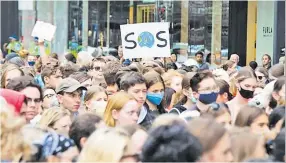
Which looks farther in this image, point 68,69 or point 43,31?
point 43,31

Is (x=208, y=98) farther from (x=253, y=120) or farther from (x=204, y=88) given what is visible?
(x=253, y=120)

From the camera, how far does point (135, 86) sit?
25.6ft

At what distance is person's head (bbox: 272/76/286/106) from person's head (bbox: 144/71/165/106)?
1.23 metres

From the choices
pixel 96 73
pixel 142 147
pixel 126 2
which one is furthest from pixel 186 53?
pixel 142 147

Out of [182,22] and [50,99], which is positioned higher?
[182,22]

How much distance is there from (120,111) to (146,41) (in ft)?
18.6

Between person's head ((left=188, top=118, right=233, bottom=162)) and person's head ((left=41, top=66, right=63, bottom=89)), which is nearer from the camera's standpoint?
person's head ((left=188, top=118, right=233, bottom=162))

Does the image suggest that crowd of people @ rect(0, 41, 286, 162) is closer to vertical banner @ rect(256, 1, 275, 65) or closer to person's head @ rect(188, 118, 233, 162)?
person's head @ rect(188, 118, 233, 162)

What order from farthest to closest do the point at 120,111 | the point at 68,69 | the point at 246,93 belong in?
1. the point at 68,69
2. the point at 246,93
3. the point at 120,111

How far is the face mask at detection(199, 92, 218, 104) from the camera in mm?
7430

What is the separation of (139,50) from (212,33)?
10164mm

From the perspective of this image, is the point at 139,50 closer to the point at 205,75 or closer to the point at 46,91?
the point at 46,91

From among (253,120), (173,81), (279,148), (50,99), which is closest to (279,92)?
(253,120)

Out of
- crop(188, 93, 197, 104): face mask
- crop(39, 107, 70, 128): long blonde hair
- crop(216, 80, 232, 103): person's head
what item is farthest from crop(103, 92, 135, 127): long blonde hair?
crop(216, 80, 232, 103): person's head
